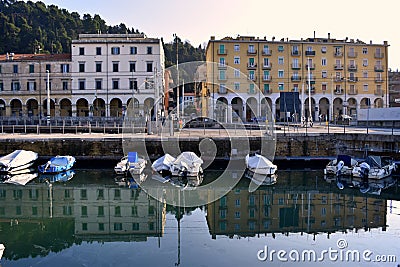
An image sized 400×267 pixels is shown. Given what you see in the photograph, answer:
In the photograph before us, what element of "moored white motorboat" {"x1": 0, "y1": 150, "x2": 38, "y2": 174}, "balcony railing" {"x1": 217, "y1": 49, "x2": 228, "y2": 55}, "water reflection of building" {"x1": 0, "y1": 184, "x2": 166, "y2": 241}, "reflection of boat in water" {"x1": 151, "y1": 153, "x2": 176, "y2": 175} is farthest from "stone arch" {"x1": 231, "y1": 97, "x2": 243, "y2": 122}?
"water reflection of building" {"x1": 0, "y1": 184, "x2": 166, "y2": 241}

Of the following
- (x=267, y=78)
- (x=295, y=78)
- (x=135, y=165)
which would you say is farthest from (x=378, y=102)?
(x=135, y=165)

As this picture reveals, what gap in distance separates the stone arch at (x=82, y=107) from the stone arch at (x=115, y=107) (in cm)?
350

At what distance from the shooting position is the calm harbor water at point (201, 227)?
42.4ft

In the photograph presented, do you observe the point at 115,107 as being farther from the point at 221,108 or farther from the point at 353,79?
the point at 353,79

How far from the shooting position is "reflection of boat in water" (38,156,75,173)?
27.7 meters

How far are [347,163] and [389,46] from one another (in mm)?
44053

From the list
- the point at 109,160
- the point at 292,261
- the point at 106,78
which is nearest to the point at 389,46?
the point at 106,78

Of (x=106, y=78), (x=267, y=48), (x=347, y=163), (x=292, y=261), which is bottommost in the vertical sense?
(x=292, y=261)

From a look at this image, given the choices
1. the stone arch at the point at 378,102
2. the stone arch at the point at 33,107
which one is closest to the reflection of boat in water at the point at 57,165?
the stone arch at the point at 33,107

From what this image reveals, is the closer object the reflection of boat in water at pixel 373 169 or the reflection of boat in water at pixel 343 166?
the reflection of boat in water at pixel 373 169

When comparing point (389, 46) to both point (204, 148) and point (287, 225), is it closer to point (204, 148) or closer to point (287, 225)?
point (204, 148)

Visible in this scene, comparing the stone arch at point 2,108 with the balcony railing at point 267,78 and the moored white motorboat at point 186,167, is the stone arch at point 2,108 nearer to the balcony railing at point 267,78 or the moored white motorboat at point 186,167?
the balcony railing at point 267,78

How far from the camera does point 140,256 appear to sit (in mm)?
13086

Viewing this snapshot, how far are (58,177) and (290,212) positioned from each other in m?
15.6
